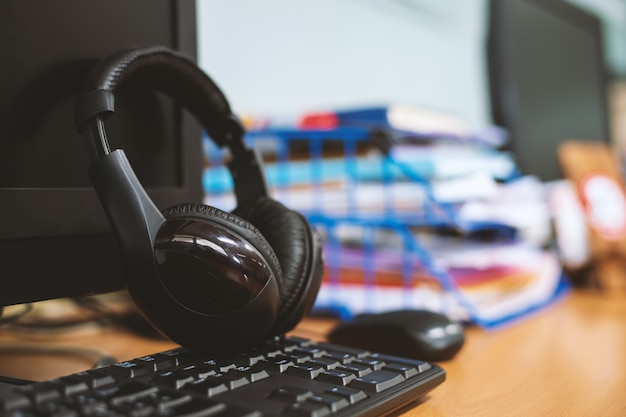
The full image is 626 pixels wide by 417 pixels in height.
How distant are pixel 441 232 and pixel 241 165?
45 centimetres

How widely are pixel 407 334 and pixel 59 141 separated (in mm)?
316

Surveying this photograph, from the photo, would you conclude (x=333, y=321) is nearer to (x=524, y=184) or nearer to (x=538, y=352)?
(x=538, y=352)

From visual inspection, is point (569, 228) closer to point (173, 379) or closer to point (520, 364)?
point (520, 364)

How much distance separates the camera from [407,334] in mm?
461

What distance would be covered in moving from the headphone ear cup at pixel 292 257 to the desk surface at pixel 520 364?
108mm

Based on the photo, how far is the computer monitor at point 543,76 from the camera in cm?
94

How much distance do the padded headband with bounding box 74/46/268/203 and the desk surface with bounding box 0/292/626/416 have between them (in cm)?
19

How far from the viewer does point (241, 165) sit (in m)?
0.51

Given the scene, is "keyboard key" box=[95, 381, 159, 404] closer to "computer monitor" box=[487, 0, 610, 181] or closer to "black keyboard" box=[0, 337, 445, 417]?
"black keyboard" box=[0, 337, 445, 417]

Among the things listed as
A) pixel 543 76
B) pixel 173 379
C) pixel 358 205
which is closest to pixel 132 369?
pixel 173 379

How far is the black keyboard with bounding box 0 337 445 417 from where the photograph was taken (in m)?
0.26

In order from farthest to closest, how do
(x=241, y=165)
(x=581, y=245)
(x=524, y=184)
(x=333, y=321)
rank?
(x=581, y=245) < (x=524, y=184) < (x=333, y=321) < (x=241, y=165)

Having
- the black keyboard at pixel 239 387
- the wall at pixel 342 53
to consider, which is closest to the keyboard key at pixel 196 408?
the black keyboard at pixel 239 387

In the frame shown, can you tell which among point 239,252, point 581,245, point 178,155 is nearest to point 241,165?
point 178,155
